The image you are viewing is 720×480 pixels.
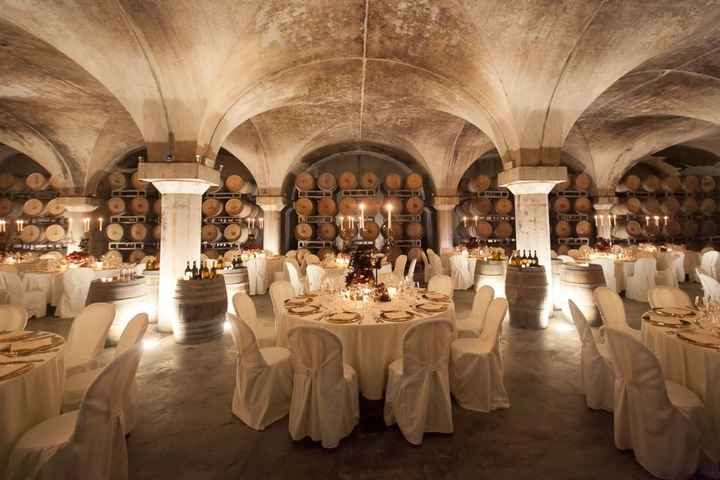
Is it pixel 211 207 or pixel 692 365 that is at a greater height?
pixel 211 207

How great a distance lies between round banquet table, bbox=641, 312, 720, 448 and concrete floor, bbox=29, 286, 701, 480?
25.4 inches

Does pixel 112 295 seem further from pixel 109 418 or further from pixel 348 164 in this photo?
pixel 348 164

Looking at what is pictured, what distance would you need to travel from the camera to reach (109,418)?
1.94 m

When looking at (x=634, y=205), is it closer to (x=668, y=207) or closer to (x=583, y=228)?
(x=668, y=207)

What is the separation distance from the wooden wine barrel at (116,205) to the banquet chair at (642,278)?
49.9 ft

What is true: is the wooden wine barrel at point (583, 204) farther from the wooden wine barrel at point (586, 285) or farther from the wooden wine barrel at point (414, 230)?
the wooden wine barrel at point (586, 285)

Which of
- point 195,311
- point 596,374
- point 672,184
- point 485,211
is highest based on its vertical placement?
point 672,184

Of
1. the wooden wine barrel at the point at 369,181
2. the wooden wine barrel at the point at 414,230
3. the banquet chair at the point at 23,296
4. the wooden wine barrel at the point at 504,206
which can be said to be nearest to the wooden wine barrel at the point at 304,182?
the wooden wine barrel at the point at 369,181

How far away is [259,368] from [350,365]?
798 mm

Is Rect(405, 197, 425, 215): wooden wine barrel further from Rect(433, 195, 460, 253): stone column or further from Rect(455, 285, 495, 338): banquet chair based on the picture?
Rect(455, 285, 495, 338): banquet chair

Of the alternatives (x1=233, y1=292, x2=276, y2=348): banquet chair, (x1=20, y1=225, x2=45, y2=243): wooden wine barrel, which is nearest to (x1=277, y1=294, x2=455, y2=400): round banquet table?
(x1=233, y1=292, x2=276, y2=348): banquet chair

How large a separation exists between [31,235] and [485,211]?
1633 centimetres

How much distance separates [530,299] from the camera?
5.50 meters

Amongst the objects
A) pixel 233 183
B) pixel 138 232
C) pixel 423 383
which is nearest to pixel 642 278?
pixel 423 383
